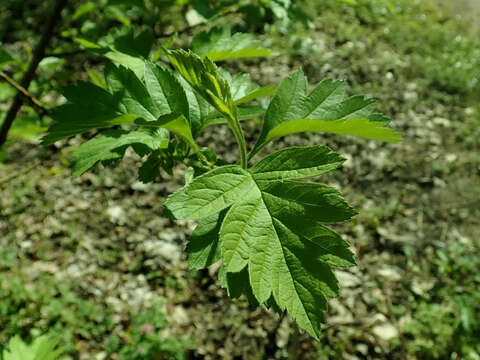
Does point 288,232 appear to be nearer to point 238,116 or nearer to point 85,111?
point 238,116

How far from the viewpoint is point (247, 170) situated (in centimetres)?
81

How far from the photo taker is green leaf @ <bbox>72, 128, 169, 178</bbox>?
0.86m

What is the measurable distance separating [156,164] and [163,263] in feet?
7.47

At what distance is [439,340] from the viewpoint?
2670 mm

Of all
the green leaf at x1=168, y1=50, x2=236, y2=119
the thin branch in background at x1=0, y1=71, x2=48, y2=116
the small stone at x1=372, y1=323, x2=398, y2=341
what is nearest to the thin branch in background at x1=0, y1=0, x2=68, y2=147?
the thin branch in background at x1=0, y1=71, x2=48, y2=116

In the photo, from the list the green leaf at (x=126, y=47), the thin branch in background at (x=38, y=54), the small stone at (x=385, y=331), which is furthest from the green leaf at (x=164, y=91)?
Answer: the small stone at (x=385, y=331)

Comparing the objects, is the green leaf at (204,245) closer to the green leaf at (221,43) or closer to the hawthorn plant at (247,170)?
the hawthorn plant at (247,170)

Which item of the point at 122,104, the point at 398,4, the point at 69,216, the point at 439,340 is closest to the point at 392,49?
the point at 398,4

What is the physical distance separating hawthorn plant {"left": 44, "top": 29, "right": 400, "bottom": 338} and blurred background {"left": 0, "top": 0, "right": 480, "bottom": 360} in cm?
74

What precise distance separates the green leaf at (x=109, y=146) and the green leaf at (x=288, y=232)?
0.20m

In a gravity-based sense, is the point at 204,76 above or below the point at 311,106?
above

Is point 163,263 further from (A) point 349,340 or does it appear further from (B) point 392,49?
(B) point 392,49

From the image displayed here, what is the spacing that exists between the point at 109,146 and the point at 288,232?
43 cm

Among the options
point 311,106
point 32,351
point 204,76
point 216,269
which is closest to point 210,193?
point 204,76
